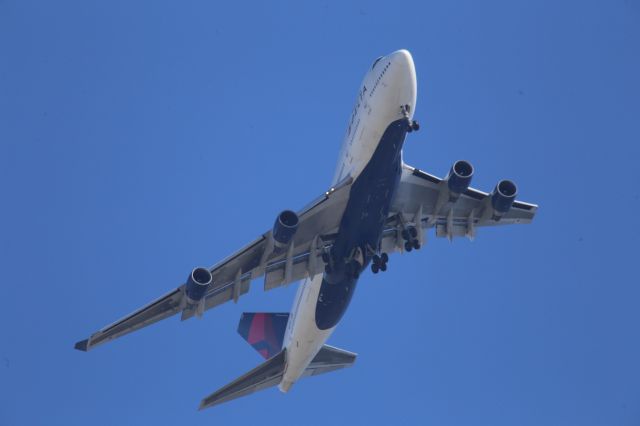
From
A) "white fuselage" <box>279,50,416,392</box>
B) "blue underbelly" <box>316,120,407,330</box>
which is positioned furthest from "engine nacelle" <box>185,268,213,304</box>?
"white fuselage" <box>279,50,416,392</box>

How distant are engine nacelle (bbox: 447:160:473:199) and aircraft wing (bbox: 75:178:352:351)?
3.41m

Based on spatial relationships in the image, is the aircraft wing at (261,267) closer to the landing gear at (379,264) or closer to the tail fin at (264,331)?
the landing gear at (379,264)

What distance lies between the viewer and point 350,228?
3334cm

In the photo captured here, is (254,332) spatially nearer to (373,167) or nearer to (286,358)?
(286,358)

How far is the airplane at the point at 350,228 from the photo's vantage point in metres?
31.9

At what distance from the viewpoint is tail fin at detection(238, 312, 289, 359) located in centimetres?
3988

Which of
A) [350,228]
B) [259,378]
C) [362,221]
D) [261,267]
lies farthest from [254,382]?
[362,221]

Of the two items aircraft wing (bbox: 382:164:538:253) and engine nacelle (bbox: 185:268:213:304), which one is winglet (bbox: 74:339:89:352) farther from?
aircraft wing (bbox: 382:164:538:253)

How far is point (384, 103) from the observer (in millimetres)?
31516

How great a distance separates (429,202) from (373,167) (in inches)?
166

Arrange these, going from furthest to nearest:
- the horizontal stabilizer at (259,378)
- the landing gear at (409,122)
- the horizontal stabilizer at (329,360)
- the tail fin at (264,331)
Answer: the horizontal stabilizer at (329,360), the tail fin at (264,331), the horizontal stabilizer at (259,378), the landing gear at (409,122)

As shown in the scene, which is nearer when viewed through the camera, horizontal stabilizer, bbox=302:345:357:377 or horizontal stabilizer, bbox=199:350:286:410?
horizontal stabilizer, bbox=199:350:286:410

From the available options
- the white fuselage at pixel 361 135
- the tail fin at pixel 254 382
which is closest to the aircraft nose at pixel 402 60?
the white fuselage at pixel 361 135

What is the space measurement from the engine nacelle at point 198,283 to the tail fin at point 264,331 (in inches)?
313
